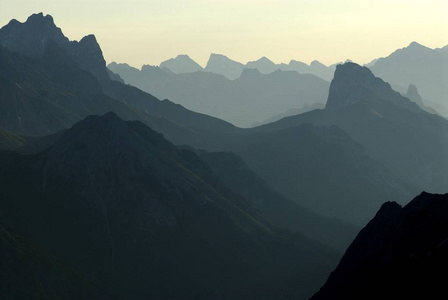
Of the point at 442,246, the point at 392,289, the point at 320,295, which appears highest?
the point at 442,246

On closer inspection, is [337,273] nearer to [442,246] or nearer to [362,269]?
[362,269]

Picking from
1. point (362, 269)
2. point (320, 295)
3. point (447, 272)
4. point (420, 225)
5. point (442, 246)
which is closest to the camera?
point (447, 272)

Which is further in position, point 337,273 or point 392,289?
point 337,273

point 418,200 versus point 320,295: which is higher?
point 418,200

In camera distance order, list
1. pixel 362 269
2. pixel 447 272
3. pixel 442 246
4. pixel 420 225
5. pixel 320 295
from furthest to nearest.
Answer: pixel 320 295 → pixel 362 269 → pixel 420 225 → pixel 442 246 → pixel 447 272

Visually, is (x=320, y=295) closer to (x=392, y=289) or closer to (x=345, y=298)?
(x=345, y=298)

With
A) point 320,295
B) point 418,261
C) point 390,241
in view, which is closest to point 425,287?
point 418,261
